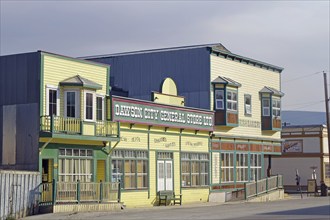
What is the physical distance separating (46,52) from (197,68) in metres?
14.7

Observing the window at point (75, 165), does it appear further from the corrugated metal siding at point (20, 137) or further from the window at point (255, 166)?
the window at point (255, 166)

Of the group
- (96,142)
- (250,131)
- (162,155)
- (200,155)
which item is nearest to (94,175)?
(96,142)

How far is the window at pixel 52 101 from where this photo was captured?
31828mm

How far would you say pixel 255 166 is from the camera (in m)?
49.9

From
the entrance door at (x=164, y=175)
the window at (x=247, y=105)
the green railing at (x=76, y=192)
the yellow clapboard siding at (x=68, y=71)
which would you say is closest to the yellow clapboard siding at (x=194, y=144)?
the entrance door at (x=164, y=175)

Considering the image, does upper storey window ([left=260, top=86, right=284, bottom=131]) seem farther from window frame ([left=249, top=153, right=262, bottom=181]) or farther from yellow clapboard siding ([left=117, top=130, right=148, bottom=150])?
yellow clapboard siding ([left=117, top=130, right=148, bottom=150])

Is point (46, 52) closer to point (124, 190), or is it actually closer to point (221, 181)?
point (124, 190)

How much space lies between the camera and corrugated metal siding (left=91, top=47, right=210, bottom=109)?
44.3 metres

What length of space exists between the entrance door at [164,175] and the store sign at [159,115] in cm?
213

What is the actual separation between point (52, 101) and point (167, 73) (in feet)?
46.7

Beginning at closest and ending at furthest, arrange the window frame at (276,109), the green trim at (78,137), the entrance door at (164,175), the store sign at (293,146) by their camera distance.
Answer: the green trim at (78,137)
the entrance door at (164,175)
the window frame at (276,109)
the store sign at (293,146)

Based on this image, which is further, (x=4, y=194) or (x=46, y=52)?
(x=46, y=52)

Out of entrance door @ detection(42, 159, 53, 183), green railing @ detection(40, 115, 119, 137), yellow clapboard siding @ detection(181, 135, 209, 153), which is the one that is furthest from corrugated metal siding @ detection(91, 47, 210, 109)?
entrance door @ detection(42, 159, 53, 183)

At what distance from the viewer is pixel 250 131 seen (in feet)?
159
